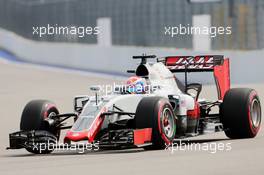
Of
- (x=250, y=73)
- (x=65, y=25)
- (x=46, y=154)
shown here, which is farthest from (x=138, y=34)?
(x=46, y=154)

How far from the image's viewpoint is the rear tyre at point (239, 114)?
1540 cm

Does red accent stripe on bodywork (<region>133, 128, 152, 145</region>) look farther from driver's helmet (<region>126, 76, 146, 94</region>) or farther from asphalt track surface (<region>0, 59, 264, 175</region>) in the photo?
driver's helmet (<region>126, 76, 146, 94</region>)

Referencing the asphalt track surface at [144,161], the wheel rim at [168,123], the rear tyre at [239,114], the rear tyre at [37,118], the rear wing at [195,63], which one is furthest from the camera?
the rear wing at [195,63]

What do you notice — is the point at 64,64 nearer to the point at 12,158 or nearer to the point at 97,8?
the point at 97,8

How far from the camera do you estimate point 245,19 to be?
1448 inches

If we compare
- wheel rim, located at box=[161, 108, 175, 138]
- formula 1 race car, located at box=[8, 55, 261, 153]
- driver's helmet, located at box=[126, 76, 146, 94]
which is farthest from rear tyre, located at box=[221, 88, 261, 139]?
wheel rim, located at box=[161, 108, 175, 138]

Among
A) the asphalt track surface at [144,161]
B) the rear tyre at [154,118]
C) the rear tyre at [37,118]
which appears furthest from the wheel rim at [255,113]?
the rear tyre at [37,118]

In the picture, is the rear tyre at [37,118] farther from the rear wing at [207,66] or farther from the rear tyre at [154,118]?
the rear wing at [207,66]

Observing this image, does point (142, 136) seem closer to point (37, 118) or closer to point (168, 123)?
point (168, 123)

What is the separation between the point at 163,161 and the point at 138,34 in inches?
1278

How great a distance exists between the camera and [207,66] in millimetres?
16578

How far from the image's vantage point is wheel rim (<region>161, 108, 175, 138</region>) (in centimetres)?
1399

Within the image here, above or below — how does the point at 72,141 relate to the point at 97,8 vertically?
below

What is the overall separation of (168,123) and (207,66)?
8.91ft
